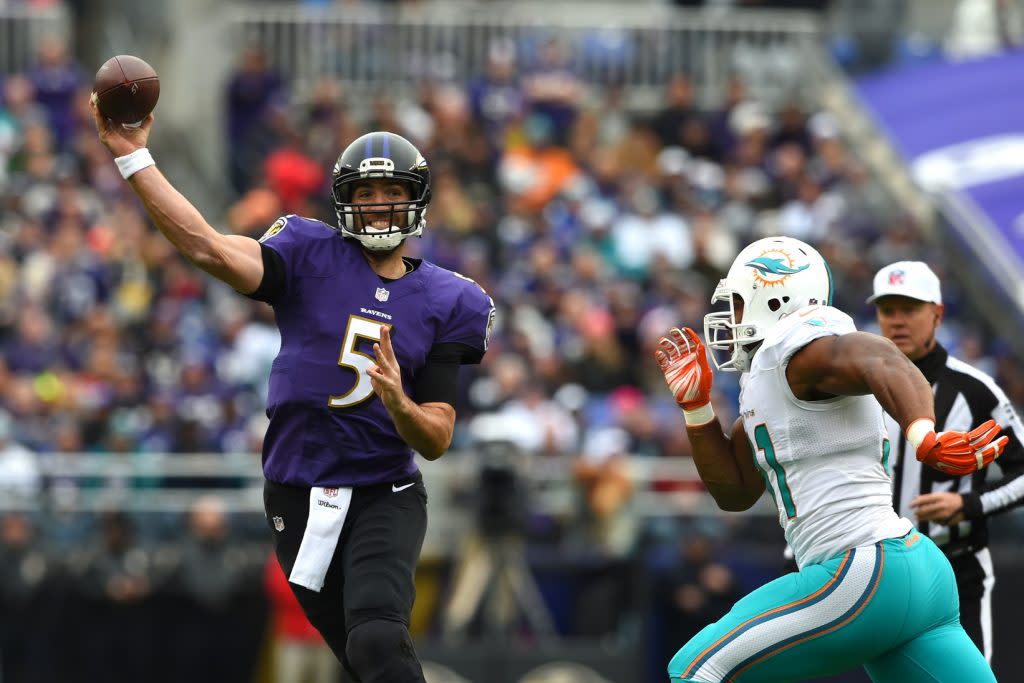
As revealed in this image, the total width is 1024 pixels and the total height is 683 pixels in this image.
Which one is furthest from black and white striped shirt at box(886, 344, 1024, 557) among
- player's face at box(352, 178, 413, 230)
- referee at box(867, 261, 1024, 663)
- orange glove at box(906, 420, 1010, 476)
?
player's face at box(352, 178, 413, 230)

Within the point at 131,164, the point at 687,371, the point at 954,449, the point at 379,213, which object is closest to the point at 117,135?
the point at 131,164

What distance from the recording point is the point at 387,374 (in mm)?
5316

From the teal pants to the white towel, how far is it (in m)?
1.22

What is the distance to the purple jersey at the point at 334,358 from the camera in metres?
5.66

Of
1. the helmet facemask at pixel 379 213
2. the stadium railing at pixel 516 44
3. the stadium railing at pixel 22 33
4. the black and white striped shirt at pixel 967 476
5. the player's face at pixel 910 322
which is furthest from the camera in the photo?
the stadium railing at pixel 516 44

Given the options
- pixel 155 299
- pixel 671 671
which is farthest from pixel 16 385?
pixel 671 671

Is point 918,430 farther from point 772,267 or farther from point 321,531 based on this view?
point 321,531

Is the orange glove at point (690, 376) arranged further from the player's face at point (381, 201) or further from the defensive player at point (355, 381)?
the player's face at point (381, 201)

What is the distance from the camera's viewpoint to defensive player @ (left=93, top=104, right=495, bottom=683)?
5535 mm

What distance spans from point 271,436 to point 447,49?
510 inches

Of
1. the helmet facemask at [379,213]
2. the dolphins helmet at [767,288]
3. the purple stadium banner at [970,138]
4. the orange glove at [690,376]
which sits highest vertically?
the purple stadium banner at [970,138]

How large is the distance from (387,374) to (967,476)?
95.0 inches

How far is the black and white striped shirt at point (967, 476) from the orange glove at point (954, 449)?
5.37 ft

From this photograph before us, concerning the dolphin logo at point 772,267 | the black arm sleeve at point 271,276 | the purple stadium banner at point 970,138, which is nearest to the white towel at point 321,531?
the black arm sleeve at point 271,276
